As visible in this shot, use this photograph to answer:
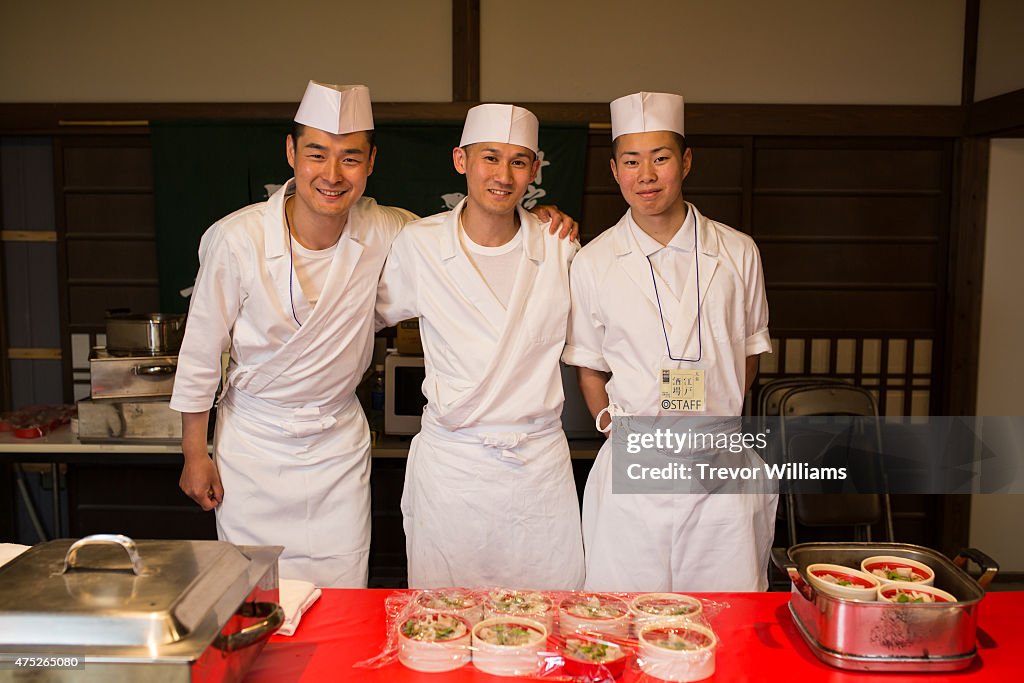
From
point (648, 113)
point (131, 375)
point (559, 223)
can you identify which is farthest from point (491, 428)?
point (131, 375)

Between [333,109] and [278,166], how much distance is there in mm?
1716

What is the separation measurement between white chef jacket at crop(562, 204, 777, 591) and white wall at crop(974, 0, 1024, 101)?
2.09 meters

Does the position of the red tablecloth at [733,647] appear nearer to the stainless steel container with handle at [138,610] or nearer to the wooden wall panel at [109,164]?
the stainless steel container with handle at [138,610]

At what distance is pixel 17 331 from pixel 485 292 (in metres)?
2.96

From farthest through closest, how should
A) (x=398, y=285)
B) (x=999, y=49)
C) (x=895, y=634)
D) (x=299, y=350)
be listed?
(x=999, y=49), (x=398, y=285), (x=299, y=350), (x=895, y=634)

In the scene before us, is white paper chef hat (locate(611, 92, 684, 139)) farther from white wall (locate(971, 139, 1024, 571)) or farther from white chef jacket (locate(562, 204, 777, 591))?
white wall (locate(971, 139, 1024, 571))

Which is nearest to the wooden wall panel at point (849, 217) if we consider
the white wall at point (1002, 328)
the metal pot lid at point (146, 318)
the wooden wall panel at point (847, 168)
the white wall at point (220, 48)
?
the wooden wall panel at point (847, 168)

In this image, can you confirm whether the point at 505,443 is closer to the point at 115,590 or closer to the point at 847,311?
the point at 115,590

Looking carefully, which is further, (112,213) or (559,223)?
(112,213)

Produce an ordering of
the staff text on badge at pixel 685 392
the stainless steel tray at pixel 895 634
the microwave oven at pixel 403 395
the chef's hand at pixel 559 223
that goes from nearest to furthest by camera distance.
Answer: the stainless steel tray at pixel 895 634 < the staff text on badge at pixel 685 392 < the chef's hand at pixel 559 223 < the microwave oven at pixel 403 395

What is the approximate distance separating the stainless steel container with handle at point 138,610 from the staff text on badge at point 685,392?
123 cm

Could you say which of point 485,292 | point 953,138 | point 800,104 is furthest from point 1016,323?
point 485,292

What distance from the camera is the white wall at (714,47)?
3.92 m

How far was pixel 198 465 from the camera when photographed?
247cm
